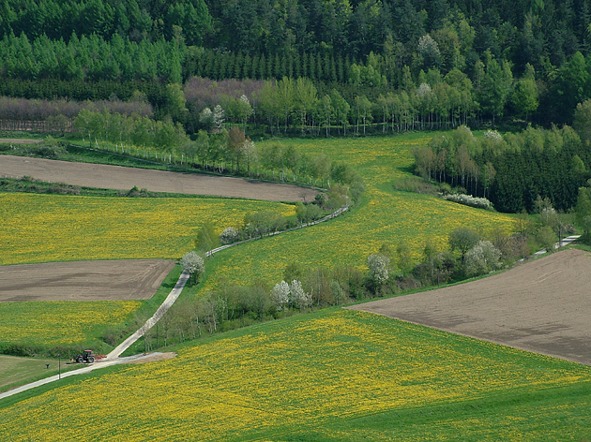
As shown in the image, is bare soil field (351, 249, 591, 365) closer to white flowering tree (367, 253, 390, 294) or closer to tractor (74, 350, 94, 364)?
white flowering tree (367, 253, 390, 294)

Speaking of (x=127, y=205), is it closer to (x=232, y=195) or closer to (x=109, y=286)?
(x=232, y=195)

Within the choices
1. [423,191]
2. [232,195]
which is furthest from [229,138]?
[423,191]

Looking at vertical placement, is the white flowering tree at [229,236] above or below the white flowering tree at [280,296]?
above

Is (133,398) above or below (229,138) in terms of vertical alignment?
below

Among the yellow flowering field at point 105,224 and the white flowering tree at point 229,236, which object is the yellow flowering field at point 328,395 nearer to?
the yellow flowering field at point 105,224

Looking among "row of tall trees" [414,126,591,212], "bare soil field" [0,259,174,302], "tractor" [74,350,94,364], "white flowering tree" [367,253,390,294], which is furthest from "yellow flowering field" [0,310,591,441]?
"row of tall trees" [414,126,591,212]

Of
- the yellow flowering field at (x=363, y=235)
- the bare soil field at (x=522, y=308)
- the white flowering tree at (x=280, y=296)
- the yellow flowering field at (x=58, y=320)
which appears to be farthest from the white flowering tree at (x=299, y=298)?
the yellow flowering field at (x=58, y=320)
